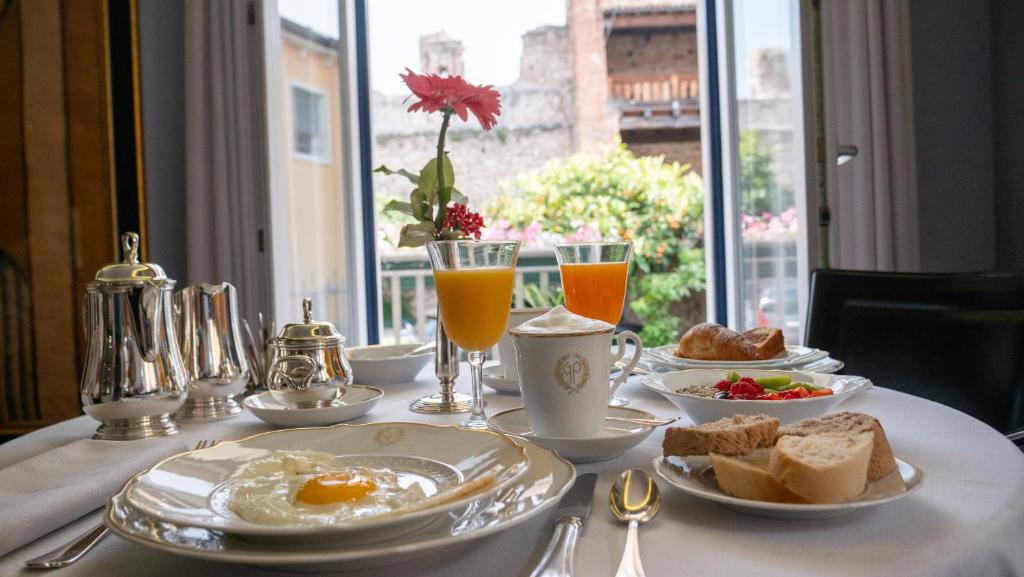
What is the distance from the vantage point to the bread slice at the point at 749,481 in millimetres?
534

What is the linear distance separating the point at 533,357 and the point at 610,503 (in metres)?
0.21

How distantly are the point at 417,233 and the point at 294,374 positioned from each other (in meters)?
0.25

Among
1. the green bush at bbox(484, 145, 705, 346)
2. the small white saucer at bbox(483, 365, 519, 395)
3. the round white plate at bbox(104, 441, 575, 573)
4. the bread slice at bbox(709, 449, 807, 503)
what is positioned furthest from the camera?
the green bush at bbox(484, 145, 705, 346)

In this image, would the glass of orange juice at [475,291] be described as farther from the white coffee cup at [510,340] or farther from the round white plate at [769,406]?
the round white plate at [769,406]


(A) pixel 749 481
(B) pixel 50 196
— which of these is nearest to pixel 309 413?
(A) pixel 749 481

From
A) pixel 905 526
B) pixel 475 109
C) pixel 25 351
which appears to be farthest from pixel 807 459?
pixel 25 351

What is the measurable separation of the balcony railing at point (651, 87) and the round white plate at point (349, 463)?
25.8 ft

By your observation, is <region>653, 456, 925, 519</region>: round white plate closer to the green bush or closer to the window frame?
the window frame

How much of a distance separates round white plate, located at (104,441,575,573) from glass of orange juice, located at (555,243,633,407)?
1.90 feet

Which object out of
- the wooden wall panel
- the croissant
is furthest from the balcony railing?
the croissant

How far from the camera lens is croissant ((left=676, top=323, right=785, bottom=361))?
114 cm

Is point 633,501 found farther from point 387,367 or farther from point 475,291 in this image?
point 387,367

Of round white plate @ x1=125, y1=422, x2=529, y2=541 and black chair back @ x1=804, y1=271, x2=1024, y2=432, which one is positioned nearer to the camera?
round white plate @ x1=125, y1=422, x2=529, y2=541

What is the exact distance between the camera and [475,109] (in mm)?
975
